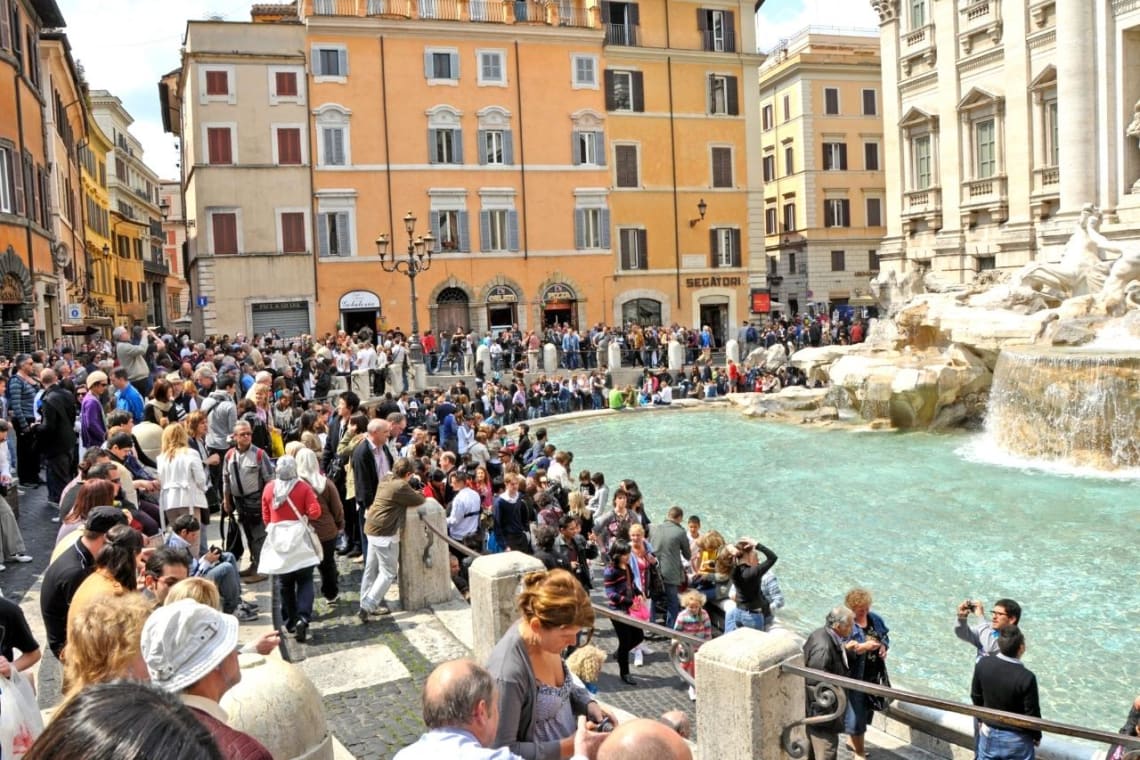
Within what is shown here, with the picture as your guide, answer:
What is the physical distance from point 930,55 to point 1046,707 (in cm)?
2926

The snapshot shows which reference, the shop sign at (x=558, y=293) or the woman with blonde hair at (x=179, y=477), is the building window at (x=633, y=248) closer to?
the shop sign at (x=558, y=293)

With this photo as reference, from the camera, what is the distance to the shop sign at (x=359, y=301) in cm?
3697

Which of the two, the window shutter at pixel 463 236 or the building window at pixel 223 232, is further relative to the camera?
the window shutter at pixel 463 236

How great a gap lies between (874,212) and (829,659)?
48.0 m

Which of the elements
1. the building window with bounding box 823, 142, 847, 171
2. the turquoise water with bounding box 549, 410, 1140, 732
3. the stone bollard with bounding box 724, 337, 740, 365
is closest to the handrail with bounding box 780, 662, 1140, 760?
the turquoise water with bounding box 549, 410, 1140, 732

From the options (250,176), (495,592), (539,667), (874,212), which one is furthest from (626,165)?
(539,667)

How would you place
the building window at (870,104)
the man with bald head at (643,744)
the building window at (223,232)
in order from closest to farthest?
Answer: the man with bald head at (643,744) → the building window at (223,232) → the building window at (870,104)

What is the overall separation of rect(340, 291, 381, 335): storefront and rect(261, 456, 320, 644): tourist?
29.6 meters

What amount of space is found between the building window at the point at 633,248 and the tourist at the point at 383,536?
108 ft

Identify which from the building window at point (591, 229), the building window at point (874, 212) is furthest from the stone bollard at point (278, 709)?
the building window at point (874, 212)

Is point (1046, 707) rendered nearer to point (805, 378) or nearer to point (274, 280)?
point (805, 378)

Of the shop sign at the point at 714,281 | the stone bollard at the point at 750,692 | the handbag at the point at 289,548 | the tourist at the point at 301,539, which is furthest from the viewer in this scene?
the shop sign at the point at 714,281

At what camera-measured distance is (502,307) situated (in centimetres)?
3894

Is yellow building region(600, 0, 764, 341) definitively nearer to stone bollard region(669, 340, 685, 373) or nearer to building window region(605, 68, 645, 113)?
building window region(605, 68, 645, 113)
